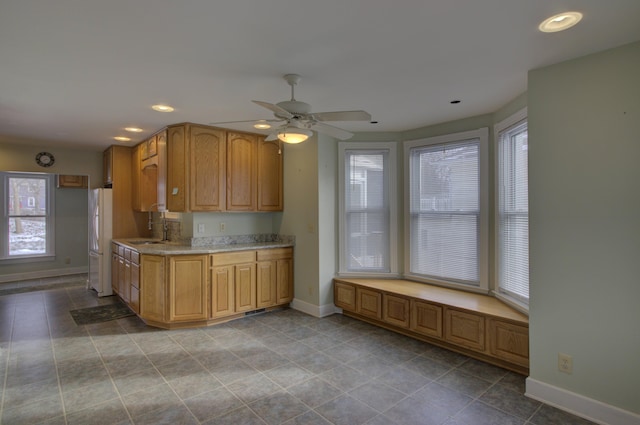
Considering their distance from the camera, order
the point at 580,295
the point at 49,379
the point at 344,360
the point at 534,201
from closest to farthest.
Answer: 1. the point at 580,295
2. the point at 534,201
3. the point at 49,379
4. the point at 344,360

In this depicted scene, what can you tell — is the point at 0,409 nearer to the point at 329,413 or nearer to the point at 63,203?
the point at 329,413

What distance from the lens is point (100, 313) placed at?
4.64 metres

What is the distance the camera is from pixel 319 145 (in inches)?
178

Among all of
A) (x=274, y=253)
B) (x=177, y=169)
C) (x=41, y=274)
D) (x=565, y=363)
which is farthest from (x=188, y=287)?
(x=41, y=274)

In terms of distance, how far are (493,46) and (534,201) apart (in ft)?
3.83

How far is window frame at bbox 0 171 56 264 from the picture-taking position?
666cm

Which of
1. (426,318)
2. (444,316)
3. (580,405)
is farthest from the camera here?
(426,318)

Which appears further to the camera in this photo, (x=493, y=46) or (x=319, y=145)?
(x=319, y=145)

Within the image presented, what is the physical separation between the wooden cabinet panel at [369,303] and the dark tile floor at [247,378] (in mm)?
174

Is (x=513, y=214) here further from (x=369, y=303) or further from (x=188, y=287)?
(x=188, y=287)

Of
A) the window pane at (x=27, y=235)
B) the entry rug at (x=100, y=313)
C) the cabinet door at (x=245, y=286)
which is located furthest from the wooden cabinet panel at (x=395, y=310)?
the window pane at (x=27, y=235)

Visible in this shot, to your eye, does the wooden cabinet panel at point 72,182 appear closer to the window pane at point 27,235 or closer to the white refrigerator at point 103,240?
the window pane at point 27,235

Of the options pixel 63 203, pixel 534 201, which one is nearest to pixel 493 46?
pixel 534 201

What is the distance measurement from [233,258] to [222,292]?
17.1 inches
